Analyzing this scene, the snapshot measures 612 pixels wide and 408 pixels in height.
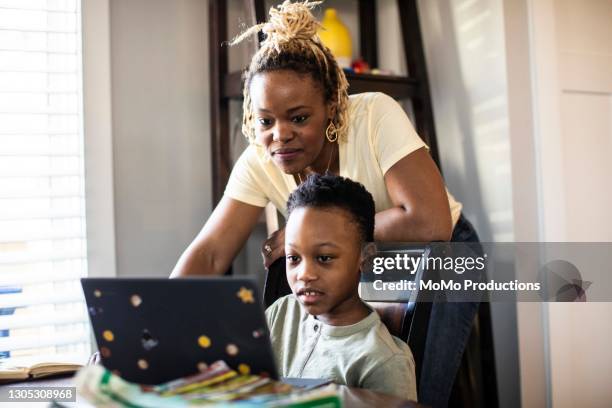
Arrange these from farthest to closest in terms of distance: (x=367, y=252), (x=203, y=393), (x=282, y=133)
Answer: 1. (x=282, y=133)
2. (x=367, y=252)
3. (x=203, y=393)

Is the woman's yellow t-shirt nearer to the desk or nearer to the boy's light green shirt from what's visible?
the boy's light green shirt

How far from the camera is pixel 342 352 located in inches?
47.1

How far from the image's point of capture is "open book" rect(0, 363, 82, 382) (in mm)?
1207

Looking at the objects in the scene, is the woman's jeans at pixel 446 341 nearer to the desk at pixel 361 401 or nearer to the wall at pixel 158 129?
the desk at pixel 361 401

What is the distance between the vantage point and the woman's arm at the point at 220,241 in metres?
1.68

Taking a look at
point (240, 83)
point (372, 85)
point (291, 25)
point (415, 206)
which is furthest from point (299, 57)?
point (372, 85)

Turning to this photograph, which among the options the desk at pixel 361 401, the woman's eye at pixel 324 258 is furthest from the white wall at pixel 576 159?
the desk at pixel 361 401

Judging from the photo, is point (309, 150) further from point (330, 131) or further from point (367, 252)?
point (367, 252)

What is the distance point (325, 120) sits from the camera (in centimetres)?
163

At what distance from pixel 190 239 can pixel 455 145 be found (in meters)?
1.03

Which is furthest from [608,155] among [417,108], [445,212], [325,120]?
[325,120]

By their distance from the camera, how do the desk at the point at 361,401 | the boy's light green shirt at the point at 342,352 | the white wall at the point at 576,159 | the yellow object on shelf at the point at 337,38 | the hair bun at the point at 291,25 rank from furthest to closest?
the yellow object on shelf at the point at 337,38
the white wall at the point at 576,159
the hair bun at the point at 291,25
the boy's light green shirt at the point at 342,352
the desk at the point at 361,401

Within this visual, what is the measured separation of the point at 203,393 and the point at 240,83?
Result: 5.33 feet

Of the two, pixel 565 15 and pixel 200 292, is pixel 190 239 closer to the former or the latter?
pixel 565 15
